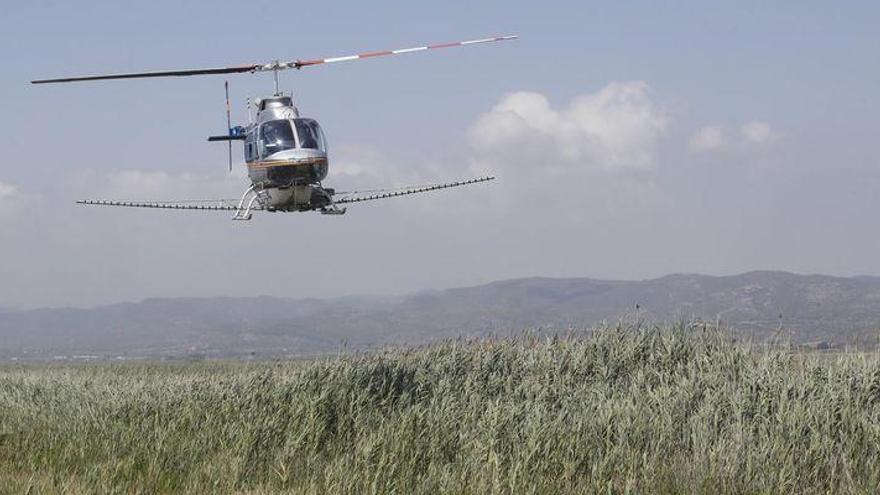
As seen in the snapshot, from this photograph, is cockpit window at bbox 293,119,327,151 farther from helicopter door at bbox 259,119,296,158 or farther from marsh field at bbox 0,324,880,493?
marsh field at bbox 0,324,880,493

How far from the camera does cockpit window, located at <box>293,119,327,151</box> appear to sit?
28.7m

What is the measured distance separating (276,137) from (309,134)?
82 cm

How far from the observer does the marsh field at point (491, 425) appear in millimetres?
14648

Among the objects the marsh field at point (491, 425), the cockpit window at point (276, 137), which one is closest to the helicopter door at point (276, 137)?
the cockpit window at point (276, 137)

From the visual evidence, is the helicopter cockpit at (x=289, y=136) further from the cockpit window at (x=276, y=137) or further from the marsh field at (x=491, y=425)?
the marsh field at (x=491, y=425)

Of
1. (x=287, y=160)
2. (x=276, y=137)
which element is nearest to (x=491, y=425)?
(x=287, y=160)

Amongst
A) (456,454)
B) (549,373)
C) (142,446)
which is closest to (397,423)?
(456,454)

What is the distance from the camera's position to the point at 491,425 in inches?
649

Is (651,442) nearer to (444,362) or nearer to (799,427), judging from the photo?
(799,427)

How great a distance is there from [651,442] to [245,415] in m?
6.75

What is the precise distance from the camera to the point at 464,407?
62.6 ft

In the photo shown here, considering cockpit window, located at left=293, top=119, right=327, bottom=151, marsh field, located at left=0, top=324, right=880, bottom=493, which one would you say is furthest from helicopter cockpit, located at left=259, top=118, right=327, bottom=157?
marsh field, located at left=0, top=324, right=880, bottom=493

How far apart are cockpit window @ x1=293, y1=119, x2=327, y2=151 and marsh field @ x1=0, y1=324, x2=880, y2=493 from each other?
702cm

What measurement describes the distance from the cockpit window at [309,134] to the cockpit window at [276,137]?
0.21 metres
